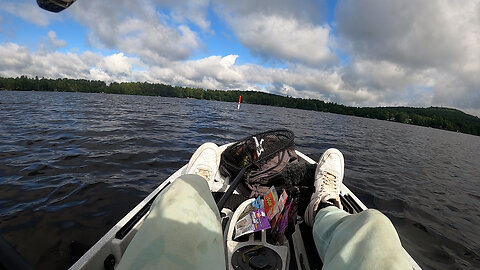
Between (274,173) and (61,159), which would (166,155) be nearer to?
(61,159)

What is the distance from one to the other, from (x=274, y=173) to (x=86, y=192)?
12.7ft

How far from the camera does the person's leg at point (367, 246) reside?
1.11 meters

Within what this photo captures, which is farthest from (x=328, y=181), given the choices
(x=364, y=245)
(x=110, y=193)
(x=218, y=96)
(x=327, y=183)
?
(x=218, y=96)

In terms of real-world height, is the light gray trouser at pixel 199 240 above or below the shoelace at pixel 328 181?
above

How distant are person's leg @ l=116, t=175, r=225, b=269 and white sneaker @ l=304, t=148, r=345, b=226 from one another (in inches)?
61.1

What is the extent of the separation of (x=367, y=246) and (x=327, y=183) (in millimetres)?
2009

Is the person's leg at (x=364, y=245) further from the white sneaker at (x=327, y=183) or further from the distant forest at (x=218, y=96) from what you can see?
the distant forest at (x=218, y=96)

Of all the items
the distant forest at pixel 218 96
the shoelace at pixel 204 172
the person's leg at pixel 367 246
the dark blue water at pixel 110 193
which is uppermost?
the distant forest at pixel 218 96

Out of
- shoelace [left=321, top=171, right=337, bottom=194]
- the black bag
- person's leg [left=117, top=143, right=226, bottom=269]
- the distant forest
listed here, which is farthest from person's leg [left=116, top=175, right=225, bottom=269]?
the distant forest

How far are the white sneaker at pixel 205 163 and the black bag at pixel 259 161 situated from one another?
59 cm

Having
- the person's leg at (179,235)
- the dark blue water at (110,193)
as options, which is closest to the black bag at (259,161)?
the dark blue water at (110,193)

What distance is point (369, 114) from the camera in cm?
10312

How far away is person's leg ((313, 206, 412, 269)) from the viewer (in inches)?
43.8

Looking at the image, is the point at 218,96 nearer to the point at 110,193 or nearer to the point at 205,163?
the point at 110,193
